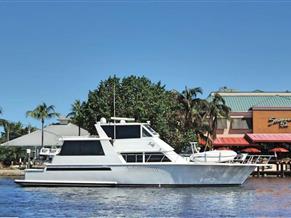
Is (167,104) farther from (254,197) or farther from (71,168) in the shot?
(254,197)

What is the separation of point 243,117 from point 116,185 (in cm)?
3944

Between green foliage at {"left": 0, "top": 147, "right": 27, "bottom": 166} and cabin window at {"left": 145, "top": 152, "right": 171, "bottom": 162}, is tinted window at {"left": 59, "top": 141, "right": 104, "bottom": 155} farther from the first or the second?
green foliage at {"left": 0, "top": 147, "right": 27, "bottom": 166}

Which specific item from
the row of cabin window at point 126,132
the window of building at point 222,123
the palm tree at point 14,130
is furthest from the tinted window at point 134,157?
the palm tree at point 14,130

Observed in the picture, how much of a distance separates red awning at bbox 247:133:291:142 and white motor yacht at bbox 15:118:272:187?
101ft

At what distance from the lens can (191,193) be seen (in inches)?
1503

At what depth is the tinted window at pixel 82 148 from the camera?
1667 inches

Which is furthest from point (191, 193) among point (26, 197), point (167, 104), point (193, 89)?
point (193, 89)

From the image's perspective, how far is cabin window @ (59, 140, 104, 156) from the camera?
42344 mm

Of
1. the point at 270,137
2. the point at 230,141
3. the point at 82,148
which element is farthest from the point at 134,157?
the point at 270,137

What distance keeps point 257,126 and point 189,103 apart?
12.4m

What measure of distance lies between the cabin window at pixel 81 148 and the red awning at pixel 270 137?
3500 cm

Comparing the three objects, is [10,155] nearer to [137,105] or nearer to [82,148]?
[137,105]

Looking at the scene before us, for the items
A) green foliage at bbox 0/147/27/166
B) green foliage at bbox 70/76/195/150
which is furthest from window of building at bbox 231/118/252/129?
A: green foliage at bbox 0/147/27/166

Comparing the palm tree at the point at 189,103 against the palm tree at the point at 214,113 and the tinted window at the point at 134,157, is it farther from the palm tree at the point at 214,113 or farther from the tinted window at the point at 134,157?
the tinted window at the point at 134,157
